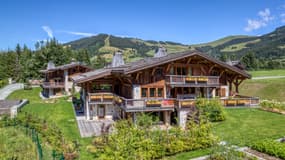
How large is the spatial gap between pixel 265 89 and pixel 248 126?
21.8m

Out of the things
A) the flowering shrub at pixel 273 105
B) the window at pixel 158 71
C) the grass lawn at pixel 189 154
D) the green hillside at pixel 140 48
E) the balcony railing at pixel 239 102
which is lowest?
the grass lawn at pixel 189 154

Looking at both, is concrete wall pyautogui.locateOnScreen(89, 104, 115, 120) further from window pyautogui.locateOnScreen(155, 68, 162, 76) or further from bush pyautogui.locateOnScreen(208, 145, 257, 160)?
bush pyautogui.locateOnScreen(208, 145, 257, 160)

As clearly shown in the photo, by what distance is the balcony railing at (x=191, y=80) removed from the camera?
2094 centimetres

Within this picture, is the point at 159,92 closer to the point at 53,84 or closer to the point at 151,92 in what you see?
the point at 151,92

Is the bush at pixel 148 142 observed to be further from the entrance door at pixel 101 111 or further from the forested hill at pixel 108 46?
the forested hill at pixel 108 46

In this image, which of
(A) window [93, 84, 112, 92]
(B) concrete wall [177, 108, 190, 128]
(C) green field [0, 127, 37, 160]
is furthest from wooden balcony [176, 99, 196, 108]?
(C) green field [0, 127, 37, 160]

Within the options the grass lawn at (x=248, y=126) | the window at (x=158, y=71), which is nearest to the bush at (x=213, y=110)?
the grass lawn at (x=248, y=126)

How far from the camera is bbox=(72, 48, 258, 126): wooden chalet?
19578 mm

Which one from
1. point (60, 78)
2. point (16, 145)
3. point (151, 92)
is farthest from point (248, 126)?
point (60, 78)

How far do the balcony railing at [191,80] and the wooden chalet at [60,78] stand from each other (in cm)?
2403

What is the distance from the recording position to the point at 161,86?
21656 mm

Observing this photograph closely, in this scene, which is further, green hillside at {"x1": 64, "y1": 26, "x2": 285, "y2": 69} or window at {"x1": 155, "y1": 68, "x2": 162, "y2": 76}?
green hillside at {"x1": 64, "y1": 26, "x2": 285, "y2": 69}

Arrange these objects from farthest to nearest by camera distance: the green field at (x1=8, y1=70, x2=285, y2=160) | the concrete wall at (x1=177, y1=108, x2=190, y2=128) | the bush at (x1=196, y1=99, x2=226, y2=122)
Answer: the concrete wall at (x1=177, y1=108, x2=190, y2=128) < the bush at (x1=196, y1=99, x2=226, y2=122) < the green field at (x1=8, y1=70, x2=285, y2=160)

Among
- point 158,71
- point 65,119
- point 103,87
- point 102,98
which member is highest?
point 158,71
